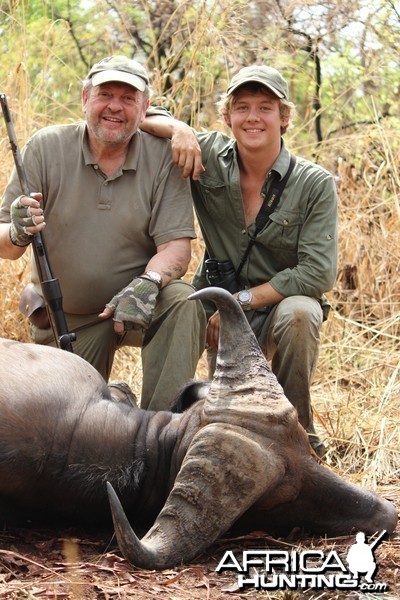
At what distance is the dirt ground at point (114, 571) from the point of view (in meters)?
3.18

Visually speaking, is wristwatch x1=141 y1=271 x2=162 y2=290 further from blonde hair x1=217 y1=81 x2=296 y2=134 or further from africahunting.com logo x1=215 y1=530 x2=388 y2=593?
africahunting.com logo x1=215 y1=530 x2=388 y2=593

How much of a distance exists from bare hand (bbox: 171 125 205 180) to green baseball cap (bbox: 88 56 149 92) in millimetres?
330

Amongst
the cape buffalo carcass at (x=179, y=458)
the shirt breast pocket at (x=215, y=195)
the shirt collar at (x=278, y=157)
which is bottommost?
the cape buffalo carcass at (x=179, y=458)

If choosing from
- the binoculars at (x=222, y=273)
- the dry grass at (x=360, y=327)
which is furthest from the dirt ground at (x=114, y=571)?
the binoculars at (x=222, y=273)

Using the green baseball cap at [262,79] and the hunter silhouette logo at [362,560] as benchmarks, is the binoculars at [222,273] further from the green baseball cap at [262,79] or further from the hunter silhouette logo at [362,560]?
the hunter silhouette logo at [362,560]

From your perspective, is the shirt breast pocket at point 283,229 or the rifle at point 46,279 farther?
the shirt breast pocket at point 283,229

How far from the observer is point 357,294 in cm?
739

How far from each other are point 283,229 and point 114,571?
2.49 m

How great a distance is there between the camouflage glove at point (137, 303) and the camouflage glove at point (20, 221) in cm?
57

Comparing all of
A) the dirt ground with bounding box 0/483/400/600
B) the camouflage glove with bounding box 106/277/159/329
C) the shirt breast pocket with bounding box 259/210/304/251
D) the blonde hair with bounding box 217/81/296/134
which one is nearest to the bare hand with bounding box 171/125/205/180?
the blonde hair with bounding box 217/81/296/134

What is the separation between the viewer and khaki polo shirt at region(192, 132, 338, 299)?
17.1 feet

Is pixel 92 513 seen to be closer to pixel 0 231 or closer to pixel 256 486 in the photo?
pixel 256 486

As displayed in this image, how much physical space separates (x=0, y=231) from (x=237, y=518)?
93.1 inches

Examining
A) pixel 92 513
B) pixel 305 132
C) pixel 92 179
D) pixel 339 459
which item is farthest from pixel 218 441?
pixel 305 132
